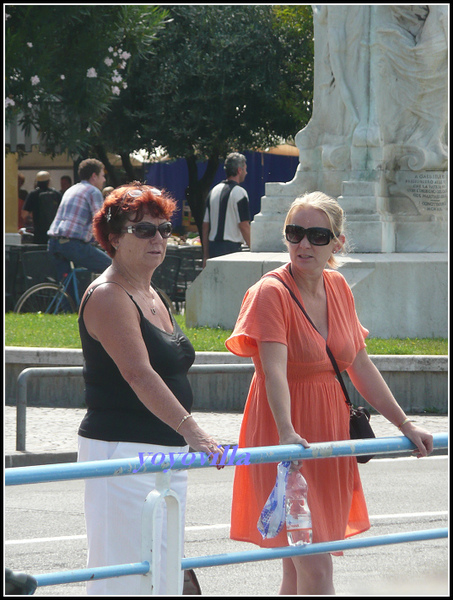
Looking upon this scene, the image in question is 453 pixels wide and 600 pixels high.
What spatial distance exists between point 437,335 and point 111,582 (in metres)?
9.28

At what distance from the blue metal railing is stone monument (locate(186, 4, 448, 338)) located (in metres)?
8.72

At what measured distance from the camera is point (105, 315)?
4008mm

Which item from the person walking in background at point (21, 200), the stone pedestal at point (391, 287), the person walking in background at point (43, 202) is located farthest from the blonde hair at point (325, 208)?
the person walking in background at point (21, 200)

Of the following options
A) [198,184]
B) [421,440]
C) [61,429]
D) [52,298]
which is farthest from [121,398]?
[198,184]

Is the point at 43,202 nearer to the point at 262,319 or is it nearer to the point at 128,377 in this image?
the point at 262,319

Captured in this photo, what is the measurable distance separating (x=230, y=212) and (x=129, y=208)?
1026 centimetres

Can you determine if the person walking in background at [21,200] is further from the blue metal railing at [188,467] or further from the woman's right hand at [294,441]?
the blue metal railing at [188,467]

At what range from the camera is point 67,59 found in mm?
20906

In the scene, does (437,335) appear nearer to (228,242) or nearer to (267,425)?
(228,242)

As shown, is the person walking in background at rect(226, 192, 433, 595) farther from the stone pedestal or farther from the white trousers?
the stone pedestal

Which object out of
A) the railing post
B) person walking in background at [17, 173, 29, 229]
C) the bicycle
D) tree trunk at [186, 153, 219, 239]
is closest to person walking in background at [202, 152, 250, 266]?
the bicycle

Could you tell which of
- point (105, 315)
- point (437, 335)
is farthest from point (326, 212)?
point (437, 335)

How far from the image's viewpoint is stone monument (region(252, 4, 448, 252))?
43.5 ft

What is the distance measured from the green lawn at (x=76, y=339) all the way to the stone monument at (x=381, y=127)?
1.73m
